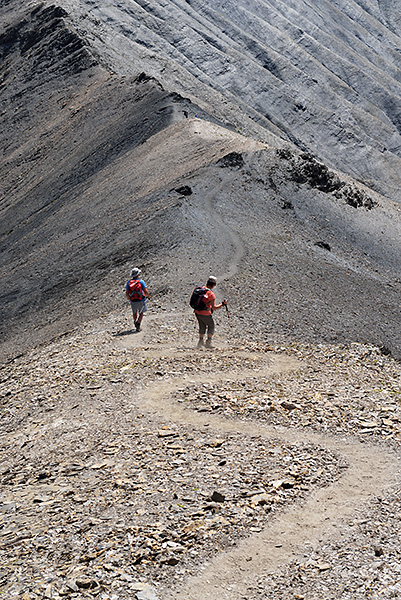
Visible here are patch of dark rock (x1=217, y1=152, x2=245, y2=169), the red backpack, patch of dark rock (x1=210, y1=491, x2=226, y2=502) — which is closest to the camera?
patch of dark rock (x1=210, y1=491, x2=226, y2=502)

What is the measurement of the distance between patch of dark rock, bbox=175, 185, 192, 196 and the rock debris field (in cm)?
1716

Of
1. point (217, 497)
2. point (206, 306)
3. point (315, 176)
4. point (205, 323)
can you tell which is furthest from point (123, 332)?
point (315, 176)

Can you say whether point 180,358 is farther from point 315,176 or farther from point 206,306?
point 315,176

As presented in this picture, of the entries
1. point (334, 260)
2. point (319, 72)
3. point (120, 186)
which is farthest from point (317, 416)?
point (319, 72)

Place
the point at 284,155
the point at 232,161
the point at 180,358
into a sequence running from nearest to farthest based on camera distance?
1. the point at 180,358
2. the point at 232,161
3. the point at 284,155

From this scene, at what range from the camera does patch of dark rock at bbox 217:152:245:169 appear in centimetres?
3403

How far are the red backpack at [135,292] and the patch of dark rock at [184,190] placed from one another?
14.5m

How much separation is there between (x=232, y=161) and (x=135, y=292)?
18956 millimetres

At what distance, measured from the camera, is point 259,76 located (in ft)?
253

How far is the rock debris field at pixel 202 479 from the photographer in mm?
6934

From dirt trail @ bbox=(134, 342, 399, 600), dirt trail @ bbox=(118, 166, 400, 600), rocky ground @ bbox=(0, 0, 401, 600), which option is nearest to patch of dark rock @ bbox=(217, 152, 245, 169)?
rocky ground @ bbox=(0, 0, 401, 600)

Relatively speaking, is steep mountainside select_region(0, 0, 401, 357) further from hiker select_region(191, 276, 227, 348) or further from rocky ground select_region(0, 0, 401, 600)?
hiker select_region(191, 276, 227, 348)

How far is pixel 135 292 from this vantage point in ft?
57.2

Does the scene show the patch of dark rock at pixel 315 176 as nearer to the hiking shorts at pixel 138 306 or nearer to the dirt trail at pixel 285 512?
the hiking shorts at pixel 138 306
